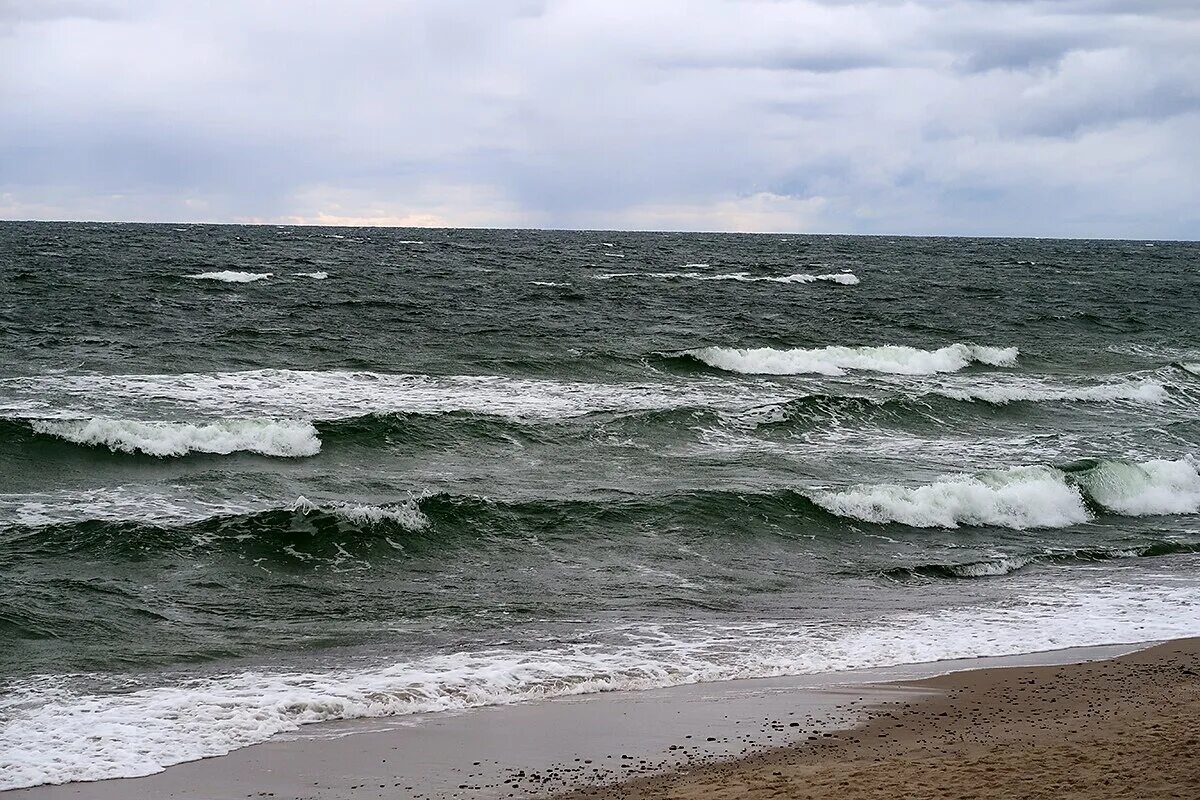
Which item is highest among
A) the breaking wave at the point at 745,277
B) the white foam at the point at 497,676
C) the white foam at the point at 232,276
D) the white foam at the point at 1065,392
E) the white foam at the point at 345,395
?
the breaking wave at the point at 745,277

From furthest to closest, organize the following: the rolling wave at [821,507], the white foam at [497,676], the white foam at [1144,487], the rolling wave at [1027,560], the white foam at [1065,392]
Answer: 1. the white foam at [1065,392]
2. the white foam at [1144,487]
3. the rolling wave at [821,507]
4. the rolling wave at [1027,560]
5. the white foam at [497,676]

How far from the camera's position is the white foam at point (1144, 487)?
652 inches

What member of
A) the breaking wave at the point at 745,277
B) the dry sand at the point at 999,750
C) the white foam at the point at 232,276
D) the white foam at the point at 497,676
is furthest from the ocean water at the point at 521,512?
the breaking wave at the point at 745,277

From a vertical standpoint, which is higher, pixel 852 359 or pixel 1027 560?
pixel 852 359

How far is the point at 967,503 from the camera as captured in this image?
51.9ft

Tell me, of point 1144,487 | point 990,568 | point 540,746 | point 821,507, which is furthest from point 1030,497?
point 540,746

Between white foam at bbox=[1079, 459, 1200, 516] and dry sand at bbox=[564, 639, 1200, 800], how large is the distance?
7581 millimetres

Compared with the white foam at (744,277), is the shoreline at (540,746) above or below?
below

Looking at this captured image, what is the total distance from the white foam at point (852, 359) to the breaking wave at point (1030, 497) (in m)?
11.4

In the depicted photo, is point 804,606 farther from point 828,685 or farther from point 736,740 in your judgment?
point 736,740

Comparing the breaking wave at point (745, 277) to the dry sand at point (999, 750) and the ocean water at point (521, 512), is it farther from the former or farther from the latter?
the dry sand at point (999, 750)

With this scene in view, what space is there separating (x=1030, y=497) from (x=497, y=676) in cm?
975

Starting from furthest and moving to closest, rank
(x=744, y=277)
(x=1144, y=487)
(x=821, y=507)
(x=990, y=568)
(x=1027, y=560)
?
1. (x=744, y=277)
2. (x=1144, y=487)
3. (x=821, y=507)
4. (x=1027, y=560)
5. (x=990, y=568)

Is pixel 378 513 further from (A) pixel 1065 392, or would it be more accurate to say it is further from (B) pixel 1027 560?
(A) pixel 1065 392
